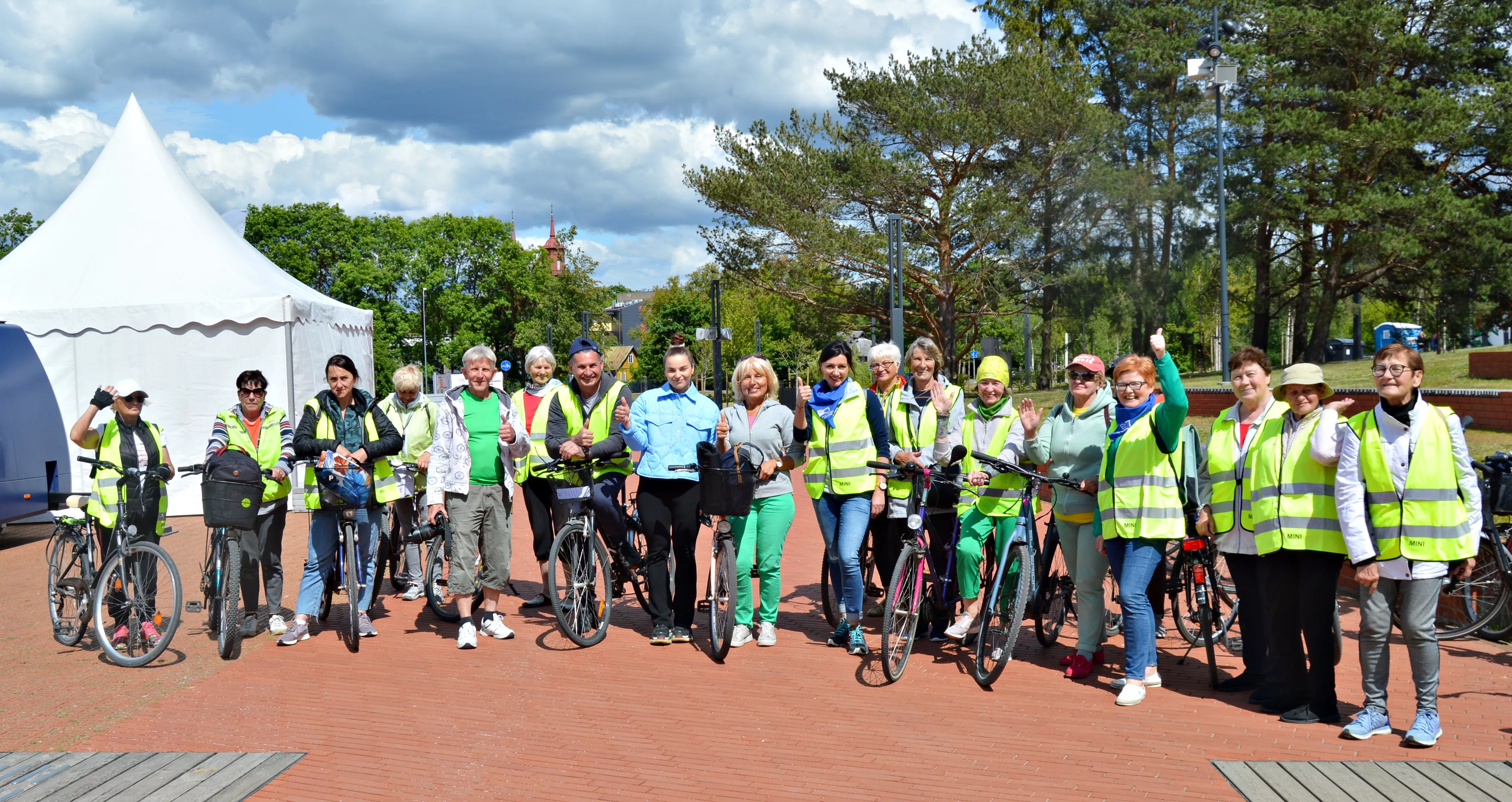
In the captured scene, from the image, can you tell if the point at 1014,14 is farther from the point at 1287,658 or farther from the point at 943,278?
the point at 1287,658

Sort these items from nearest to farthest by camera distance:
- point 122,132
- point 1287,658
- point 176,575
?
point 1287,658, point 176,575, point 122,132

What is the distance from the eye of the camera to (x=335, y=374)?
6930 mm

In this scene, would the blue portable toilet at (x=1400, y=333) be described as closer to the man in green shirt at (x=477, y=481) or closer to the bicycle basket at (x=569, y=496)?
the bicycle basket at (x=569, y=496)

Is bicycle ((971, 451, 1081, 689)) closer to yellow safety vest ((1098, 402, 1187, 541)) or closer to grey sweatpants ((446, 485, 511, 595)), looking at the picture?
yellow safety vest ((1098, 402, 1187, 541))

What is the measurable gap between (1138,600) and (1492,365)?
19095 mm

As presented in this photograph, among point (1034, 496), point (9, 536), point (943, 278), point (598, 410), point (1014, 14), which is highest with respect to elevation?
point (1014, 14)

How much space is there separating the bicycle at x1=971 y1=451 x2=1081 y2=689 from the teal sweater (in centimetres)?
60

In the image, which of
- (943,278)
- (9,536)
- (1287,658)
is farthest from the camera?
(943,278)

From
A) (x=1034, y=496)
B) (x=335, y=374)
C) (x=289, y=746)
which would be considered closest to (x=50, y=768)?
(x=289, y=746)

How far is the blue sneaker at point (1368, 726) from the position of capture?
4727 mm

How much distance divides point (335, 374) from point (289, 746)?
2696 mm

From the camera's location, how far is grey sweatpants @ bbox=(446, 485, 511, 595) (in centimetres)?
685

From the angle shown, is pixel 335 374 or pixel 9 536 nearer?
pixel 335 374

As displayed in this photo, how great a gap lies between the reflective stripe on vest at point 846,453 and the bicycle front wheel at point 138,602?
3.71m
